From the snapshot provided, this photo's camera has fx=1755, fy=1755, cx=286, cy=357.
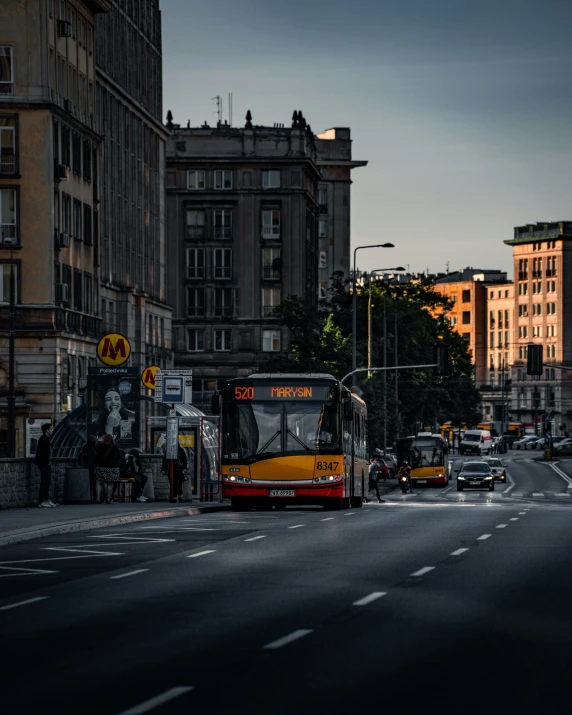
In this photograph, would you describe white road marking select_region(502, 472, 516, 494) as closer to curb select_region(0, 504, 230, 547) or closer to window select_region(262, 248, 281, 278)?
window select_region(262, 248, 281, 278)

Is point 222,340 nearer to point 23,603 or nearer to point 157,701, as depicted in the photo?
point 23,603

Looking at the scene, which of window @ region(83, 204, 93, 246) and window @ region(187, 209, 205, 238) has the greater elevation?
window @ region(187, 209, 205, 238)

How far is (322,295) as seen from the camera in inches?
5994

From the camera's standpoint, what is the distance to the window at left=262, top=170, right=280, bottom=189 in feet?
422

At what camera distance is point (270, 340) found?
128750 millimetres

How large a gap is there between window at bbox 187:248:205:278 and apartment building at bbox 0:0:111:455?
57.4 metres

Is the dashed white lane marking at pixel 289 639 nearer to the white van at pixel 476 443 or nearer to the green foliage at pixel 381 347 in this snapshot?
the green foliage at pixel 381 347

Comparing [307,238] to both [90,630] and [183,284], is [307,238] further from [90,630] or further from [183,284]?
[90,630]

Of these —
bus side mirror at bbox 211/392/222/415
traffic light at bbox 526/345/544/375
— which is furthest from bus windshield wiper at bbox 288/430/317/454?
traffic light at bbox 526/345/544/375

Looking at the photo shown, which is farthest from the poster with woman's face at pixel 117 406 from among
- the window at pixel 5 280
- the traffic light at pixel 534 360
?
the window at pixel 5 280

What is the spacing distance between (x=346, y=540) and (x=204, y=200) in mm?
104003

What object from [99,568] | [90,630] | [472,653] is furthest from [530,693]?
[99,568]

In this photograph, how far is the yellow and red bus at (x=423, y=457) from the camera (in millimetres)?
94750

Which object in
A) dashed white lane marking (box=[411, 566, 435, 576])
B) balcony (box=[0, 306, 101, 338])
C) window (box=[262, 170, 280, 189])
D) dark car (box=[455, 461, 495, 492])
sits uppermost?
window (box=[262, 170, 280, 189])
